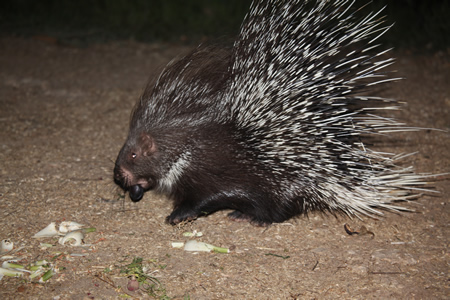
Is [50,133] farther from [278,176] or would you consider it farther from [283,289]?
[283,289]

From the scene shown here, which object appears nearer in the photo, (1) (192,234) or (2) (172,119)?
(1) (192,234)

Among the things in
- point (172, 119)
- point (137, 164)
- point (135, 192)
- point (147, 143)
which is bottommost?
point (135, 192)

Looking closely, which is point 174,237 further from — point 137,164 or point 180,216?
point 137,164

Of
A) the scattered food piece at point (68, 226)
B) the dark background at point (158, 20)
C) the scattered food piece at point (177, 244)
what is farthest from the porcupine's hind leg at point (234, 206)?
the dark background at point (158, 20)

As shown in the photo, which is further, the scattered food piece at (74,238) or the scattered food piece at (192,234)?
the scattered food piece at (192,234)

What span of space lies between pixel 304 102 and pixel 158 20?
19.9 feet

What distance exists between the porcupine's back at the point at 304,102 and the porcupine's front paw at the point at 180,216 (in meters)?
0.54

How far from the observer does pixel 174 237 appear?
2842 mm

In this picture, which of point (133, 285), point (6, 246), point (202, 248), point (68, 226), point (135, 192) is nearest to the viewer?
point (133, 285)

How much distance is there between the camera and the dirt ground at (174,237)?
7.83 ft

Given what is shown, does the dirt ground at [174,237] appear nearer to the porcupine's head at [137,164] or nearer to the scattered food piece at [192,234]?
the scattered food piece at [192,234]

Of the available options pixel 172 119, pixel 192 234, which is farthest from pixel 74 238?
pixel 172 119

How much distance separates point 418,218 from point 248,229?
3.58ft

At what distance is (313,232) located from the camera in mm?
2922
